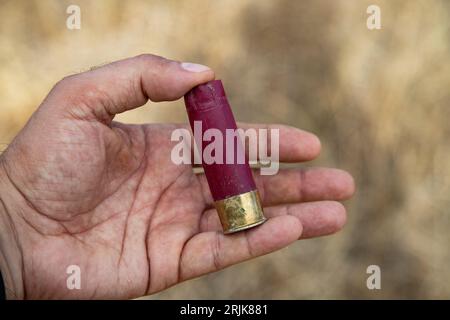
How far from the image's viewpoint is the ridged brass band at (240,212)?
7.11ft

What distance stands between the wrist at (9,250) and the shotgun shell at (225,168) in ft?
2.05

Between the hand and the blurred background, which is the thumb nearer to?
the hand

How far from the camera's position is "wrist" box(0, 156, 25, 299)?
6.73 ft

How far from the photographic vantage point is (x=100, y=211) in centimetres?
225

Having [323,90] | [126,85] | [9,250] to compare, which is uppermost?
[126,85]

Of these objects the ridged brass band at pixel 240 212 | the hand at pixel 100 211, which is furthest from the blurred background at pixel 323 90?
the ridged brass band at pixel 240 212

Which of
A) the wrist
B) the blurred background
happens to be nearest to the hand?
the wrist

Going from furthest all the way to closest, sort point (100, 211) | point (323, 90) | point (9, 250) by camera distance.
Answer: point (323, 90) → point (100, 211) → point (9, 250)

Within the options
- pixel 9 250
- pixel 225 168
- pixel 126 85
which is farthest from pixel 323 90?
pixel 9 250

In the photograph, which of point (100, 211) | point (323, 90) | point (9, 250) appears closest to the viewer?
point (9, 250)

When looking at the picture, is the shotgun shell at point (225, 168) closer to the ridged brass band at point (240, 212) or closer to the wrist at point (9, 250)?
the ridged brass band at point (240, 212)

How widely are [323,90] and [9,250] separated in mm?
1649

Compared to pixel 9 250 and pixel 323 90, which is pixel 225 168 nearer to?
pixel 9 250

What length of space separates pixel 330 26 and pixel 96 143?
57.0 inches
